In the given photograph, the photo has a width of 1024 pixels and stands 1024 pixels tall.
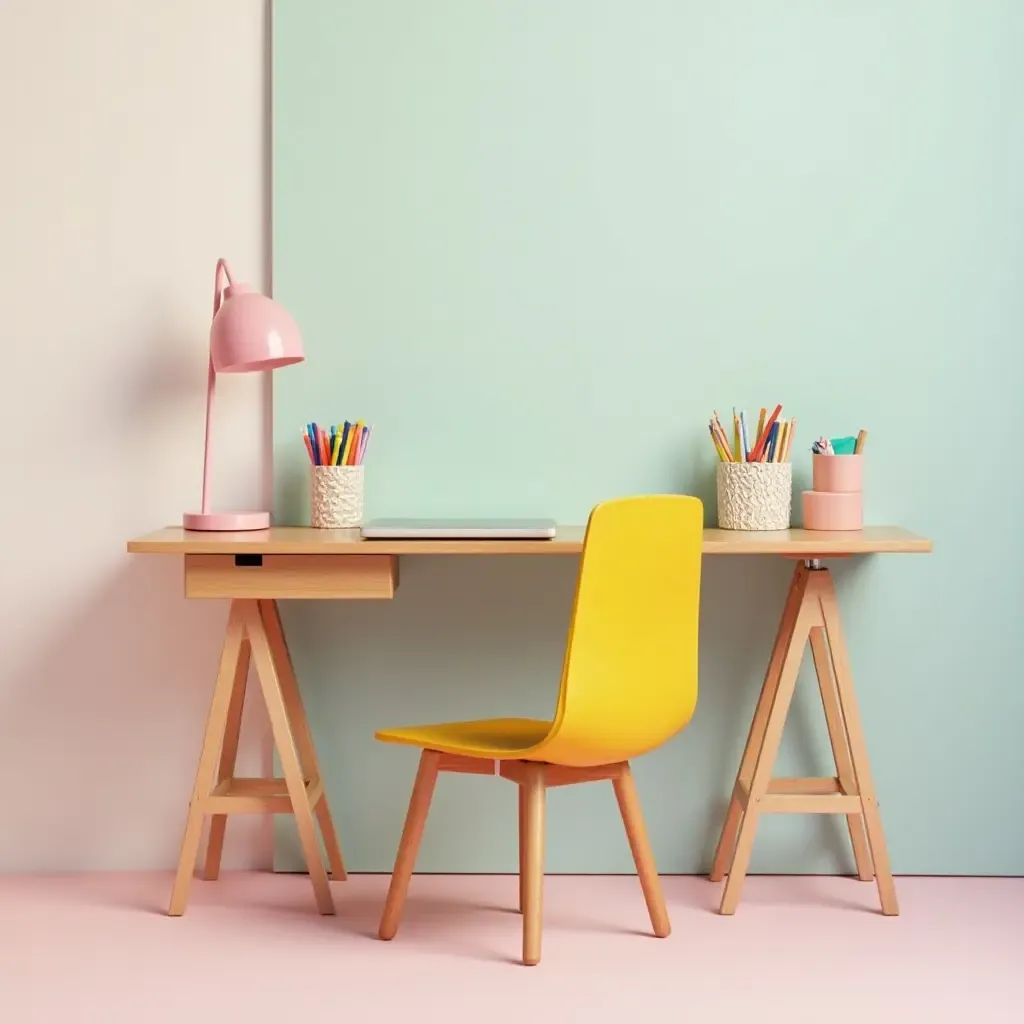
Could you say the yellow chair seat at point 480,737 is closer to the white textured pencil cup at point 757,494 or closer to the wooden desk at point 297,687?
the wooden desk at point 297,687

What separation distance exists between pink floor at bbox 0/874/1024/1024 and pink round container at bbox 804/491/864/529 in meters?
0.77

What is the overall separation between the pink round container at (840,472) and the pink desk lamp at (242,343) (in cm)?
108

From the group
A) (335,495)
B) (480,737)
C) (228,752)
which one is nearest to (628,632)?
(480,737)

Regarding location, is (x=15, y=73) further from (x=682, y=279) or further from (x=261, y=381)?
(x=682, y=279)

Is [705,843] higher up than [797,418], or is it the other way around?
[797,418]

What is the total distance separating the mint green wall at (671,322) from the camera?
279 centimetres

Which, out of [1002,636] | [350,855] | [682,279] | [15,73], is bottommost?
[350,855]

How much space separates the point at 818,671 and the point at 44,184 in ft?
6.37

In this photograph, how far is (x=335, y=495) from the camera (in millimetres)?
2713

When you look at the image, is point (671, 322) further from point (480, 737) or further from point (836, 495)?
point (480, 737)

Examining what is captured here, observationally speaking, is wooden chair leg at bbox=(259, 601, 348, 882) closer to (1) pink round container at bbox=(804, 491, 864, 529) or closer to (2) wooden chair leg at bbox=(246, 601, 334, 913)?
(2) wooden chair leg at bbox=(246, 601, 334, 913)

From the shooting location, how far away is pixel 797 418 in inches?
112

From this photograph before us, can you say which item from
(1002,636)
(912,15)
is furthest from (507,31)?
(1002,636)

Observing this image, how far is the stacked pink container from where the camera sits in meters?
2.64
